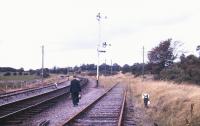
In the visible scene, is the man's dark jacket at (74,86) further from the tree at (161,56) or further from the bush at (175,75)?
the tree at (161,56)

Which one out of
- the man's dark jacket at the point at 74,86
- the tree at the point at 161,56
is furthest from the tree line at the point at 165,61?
the man's dark jacket at the point at 74,86

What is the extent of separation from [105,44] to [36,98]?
165 feet

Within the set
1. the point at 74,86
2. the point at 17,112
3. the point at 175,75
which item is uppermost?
the point at 175,75

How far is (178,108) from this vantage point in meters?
20.0

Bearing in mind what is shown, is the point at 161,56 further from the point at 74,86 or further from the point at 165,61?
the point at 74,86

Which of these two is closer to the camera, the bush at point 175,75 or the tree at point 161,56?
the bush at point 175,75

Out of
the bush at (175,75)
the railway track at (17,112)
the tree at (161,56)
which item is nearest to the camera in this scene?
the railway track at (17,112)

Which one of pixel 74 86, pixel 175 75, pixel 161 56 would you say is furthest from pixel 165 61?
pixel 74 86

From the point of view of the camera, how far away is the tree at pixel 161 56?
83.0m

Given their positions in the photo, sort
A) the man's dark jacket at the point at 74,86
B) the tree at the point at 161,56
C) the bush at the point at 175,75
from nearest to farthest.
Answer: the man's dark jacket at the point at 74,86 < the bush at the point at 175,75 < the tree at the point at 161,56

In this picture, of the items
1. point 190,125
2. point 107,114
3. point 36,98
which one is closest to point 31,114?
point 107,114

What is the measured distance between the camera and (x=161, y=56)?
86.2m

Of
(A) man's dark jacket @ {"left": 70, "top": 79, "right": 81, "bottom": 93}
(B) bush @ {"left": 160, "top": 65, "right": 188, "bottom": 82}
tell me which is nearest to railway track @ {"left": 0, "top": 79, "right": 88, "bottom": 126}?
(A) man's dark jacket @ {"left": 70, "top": 79, "right": 81, "bottom": 93}

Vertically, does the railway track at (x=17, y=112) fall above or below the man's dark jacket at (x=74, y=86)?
below
